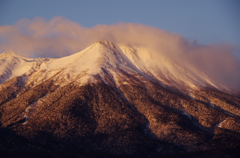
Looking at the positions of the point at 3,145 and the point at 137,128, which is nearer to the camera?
the point at 3,145

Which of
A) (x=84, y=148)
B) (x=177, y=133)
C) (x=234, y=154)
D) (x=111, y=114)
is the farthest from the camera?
(x=111, y=114)

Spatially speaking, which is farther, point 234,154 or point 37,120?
point 37,120

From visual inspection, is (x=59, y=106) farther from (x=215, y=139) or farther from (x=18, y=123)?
(x=215, y=139)

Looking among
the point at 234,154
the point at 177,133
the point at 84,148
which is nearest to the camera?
the point at 234,154

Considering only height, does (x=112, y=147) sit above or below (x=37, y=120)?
below

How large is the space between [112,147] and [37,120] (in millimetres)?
41449

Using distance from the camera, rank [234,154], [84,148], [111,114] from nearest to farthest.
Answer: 1. [234,154]
2. [84,148]
3. [111,114]

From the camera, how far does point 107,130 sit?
180m

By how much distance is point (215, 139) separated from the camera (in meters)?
173

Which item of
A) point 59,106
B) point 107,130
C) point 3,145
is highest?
point 59,106

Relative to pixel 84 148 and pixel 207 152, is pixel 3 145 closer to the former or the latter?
pixel 84 148

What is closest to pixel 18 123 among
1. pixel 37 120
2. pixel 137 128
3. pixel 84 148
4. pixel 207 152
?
pixel 37 120

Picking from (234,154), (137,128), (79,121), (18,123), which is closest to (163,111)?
(137,128)

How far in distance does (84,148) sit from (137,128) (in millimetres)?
29550
